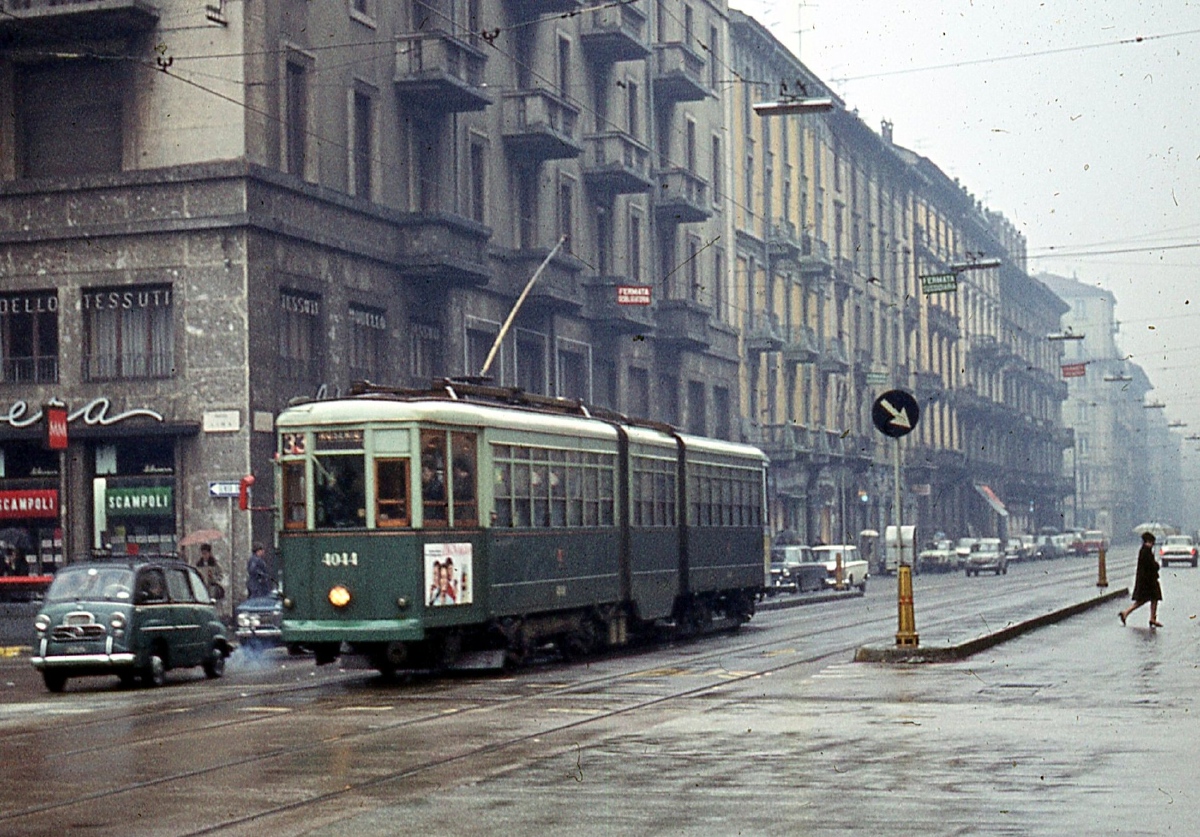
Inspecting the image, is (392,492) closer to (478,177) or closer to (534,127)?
(478,177)

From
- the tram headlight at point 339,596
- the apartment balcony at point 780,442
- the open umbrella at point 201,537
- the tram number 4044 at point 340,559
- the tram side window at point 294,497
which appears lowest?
the tram headlight at point 339,596

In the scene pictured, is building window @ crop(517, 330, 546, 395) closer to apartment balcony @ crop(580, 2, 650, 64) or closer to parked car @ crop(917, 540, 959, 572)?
apartment balcony @ crop(580, 2, 650, 64)

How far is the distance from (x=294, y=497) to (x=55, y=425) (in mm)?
11024

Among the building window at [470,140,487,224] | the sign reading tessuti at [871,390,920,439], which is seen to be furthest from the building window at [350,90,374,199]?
the sign reading tessuti at [871,390,920,439]

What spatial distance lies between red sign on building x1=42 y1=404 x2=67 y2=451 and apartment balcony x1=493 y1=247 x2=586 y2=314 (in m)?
14.0

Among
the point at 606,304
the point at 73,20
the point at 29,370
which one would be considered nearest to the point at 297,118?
the point at 73,20

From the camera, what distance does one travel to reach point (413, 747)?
13.7 meters

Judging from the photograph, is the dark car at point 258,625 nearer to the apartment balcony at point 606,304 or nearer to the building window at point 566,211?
the building window at point 566,211

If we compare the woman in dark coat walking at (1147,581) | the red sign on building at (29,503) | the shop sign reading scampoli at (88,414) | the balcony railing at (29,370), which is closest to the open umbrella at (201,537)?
the shop sign reading scampoli at (88,414)

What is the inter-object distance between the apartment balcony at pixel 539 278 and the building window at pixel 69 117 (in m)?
10.8

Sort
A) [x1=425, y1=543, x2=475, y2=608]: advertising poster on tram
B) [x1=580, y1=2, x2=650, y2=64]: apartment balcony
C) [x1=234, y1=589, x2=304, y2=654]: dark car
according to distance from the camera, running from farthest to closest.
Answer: [x1=580, y1=2, x2=650, y2=64]: apartment balcony
[x1=234, y1=589, x2=304, y2=654]: dark car
[x1=425, y1=543, x2=475, y2=608]: advertising poster on tram

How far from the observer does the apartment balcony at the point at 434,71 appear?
38.8 metres

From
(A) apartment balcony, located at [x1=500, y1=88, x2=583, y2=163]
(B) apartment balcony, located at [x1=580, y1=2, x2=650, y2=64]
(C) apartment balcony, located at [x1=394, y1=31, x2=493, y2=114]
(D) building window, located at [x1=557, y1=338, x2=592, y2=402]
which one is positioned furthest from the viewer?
(B) apartment balcony, located at [x1=580, y1=2, x2=650, y2=64]

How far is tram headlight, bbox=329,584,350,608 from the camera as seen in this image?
20.2 metres
